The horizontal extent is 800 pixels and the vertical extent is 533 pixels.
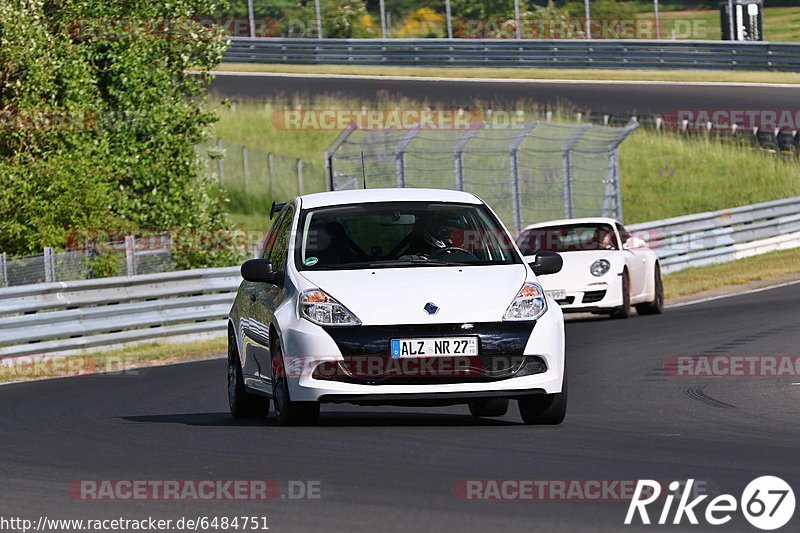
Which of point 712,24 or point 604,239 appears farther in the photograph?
point 712,24

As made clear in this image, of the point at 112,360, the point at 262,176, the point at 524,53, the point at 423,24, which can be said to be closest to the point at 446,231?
the point at 112,360

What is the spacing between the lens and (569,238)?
23.3 meters

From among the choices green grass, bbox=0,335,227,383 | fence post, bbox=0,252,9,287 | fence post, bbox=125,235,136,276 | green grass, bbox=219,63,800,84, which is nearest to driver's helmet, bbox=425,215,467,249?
green grass, bbox=0,335,227,383

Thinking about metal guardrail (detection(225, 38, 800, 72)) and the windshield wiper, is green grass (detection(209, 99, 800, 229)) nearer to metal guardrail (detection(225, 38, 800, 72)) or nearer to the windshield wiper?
metal guardrail (detection(225, 38, 800, 72))

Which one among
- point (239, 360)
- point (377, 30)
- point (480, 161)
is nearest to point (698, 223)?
point (480, 161)

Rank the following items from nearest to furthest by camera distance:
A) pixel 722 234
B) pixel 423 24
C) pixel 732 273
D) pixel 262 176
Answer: pixel 732 273 < pixel 722 234 < pixel 262 176 < pixel 423 24

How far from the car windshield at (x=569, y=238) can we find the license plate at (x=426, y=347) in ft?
42.3

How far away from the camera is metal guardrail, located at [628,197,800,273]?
30641 mm

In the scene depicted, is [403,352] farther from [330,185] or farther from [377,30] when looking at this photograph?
[377,30]

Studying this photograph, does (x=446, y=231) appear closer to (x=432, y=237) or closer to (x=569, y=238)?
(x=432, y=237)

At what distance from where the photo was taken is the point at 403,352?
32.8ft

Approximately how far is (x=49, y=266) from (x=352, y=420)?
10.6 metres

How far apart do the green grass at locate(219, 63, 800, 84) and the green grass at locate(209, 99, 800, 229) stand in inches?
241

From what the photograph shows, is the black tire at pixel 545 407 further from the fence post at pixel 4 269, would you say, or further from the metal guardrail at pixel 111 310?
the fence post at pixel 4 269
